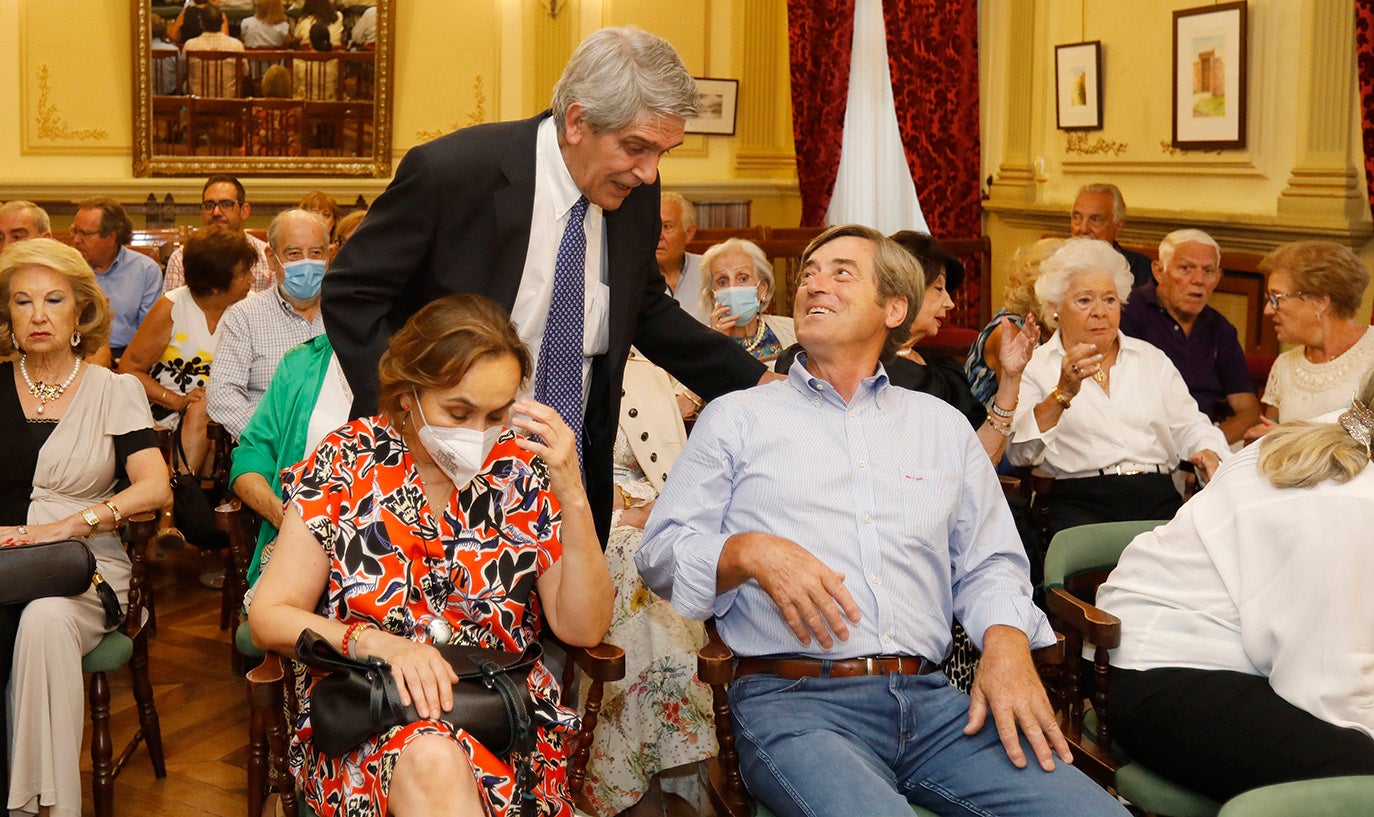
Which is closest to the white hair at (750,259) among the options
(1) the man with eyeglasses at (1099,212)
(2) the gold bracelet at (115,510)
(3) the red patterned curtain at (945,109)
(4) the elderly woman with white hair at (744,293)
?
(4) the elderly woman with white hair at (744,293)

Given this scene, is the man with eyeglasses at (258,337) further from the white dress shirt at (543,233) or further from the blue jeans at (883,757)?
the blue jeans at (883,757)

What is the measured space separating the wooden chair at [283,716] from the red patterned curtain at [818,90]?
756cm

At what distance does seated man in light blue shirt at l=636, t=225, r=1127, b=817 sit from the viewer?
2.29 meters

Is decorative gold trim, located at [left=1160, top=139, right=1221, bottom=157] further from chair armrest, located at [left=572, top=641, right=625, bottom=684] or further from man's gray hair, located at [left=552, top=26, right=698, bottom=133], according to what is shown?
chair armrest, located at [left=572, top=641, right=625, bottom=684]

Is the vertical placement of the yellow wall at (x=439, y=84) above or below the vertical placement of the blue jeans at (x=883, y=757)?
above

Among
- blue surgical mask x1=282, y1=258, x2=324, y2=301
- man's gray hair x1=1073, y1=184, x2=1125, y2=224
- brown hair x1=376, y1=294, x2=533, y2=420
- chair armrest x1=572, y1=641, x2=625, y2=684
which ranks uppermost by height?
man's gray hair x1=1073, y1=184, x2=1125, y2=224

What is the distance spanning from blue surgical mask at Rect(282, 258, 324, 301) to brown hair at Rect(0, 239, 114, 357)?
95 cm

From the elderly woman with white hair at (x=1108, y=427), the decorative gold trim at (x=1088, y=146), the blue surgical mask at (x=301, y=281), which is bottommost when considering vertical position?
the elderly woman with white hair at (x=1108, y=427)

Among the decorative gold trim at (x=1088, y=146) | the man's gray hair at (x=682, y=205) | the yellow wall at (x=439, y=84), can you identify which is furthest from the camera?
the yellow wall at (x=439, y=84)

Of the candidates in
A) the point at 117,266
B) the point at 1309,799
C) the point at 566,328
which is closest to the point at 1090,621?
the point at 1309,799

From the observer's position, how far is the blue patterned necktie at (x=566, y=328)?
278 cm

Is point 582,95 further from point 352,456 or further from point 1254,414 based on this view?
point 1254,414

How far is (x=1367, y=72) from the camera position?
563 cm

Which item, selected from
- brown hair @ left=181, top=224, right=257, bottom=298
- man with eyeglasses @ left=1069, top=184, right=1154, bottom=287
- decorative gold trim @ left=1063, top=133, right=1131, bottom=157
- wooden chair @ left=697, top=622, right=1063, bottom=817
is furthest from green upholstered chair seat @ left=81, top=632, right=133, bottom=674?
decorative gold trim @ left=1063, top=133, right=1131, bottom=157
